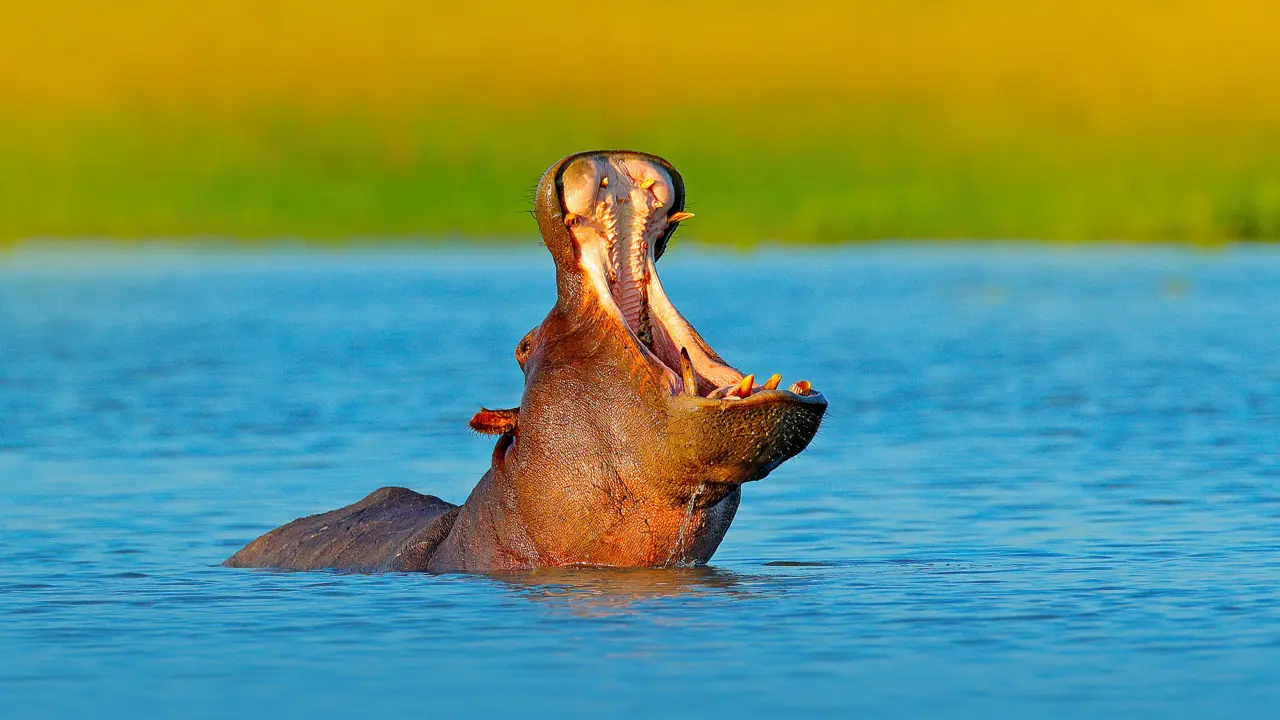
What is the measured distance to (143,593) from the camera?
11406 mm

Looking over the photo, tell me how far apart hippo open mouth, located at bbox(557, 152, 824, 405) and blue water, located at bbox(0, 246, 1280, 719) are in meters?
0.97

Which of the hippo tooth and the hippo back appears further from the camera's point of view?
the hippo back

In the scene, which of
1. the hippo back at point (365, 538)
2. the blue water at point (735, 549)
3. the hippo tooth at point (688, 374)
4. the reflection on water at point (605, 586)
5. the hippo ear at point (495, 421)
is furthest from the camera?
the hippo back at point (365, 538)

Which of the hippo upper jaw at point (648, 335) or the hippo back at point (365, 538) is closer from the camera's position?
the hippo upper jaw at point (648, 335)

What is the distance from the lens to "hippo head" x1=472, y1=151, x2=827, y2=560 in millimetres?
9844

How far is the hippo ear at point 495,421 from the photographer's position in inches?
406

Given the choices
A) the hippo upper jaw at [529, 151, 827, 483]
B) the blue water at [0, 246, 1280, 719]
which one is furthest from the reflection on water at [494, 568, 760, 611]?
the hippo upper jaw at [529, 151, 827, 483]

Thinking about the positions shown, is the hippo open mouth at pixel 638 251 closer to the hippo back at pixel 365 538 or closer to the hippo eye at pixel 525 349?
the hippo eye at pixel 525 349

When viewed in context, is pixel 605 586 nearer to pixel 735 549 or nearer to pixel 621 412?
pixel 621 412

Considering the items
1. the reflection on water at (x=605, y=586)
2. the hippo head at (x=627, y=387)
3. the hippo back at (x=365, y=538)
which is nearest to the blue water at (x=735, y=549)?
the reflection on water at (x=605, y=586)

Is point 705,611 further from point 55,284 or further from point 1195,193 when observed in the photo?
point 1195,193

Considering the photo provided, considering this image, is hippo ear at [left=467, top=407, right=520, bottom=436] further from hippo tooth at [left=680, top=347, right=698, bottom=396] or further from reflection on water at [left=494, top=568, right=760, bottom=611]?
hippo tooth at [left=680, top=347, right=698, bottom=396]

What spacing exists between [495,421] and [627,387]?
2.16 ft

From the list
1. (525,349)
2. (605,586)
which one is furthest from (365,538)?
(605,586)
